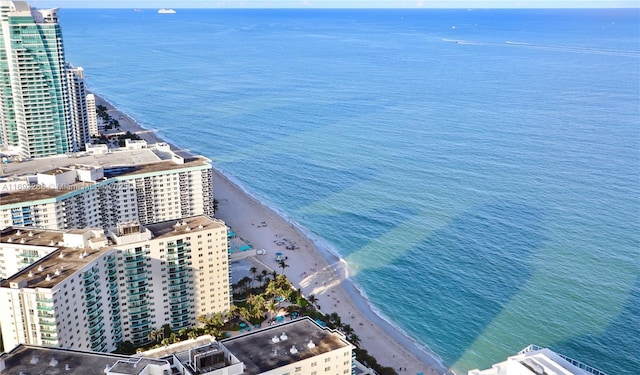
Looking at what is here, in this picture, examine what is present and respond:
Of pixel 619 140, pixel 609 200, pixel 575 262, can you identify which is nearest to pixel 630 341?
pixel 575 262

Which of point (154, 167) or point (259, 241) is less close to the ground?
point (154, 167)

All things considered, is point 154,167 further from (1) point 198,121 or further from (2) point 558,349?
(1) point 198,121

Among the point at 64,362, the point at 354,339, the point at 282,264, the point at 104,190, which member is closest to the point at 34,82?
the point at 104,190

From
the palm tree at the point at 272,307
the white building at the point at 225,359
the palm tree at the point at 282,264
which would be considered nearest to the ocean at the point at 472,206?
the palm tree at the point at 282,264

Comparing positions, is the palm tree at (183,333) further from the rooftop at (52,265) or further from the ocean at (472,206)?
the ocean at (472,206)

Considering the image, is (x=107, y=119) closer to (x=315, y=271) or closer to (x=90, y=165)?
(x=90, y=165)

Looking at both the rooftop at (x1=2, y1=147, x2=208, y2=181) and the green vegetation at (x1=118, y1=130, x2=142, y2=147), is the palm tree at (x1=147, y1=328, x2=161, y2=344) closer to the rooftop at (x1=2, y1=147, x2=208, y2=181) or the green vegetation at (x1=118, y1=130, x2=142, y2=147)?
the rooftop at (x1=2, y1=147, x2=208, y2=181)
